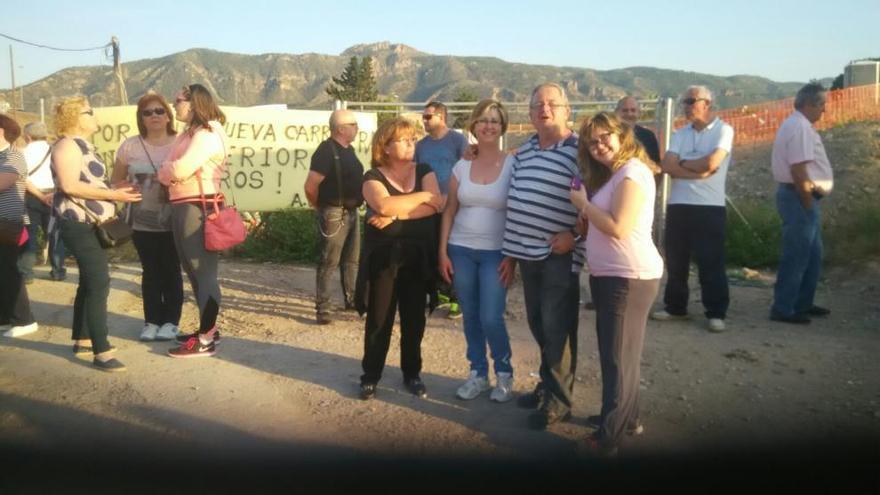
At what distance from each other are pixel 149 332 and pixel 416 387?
264 cm

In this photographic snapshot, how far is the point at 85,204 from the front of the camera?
530 cm

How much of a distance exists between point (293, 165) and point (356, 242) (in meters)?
3.25

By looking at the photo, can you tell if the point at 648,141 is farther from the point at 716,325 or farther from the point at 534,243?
the point at 534,243

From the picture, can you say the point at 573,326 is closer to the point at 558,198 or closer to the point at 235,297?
the point at 558,198

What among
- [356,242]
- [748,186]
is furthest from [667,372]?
[748,186]

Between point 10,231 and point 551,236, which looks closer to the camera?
point 551,236

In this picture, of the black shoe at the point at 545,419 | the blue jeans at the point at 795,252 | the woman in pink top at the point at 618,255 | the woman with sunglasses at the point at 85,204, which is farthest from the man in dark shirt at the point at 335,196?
the blue jeans at the point at 795,252

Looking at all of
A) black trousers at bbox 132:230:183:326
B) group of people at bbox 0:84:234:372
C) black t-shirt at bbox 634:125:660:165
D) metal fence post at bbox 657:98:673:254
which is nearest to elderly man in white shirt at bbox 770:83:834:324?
black t-shirt at bbox 634:125:660:165

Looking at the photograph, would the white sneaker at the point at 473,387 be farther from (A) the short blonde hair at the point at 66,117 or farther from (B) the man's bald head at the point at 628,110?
(A) the short blonde hair at the point at 66,117

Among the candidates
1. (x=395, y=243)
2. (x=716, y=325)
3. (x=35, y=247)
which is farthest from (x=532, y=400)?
(x=35, y=247)

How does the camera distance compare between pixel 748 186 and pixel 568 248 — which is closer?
pixel 568 248

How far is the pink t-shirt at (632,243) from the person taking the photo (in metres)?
3.78

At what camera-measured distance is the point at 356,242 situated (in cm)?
698

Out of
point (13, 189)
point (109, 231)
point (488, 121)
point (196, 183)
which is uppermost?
point (488, 121)
